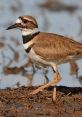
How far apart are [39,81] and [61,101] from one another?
215cm

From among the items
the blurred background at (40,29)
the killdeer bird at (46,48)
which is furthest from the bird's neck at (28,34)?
the blurred background at (40,29)

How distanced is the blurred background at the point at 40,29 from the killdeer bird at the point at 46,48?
51.1 inches

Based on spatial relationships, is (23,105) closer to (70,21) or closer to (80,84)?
(80,84)

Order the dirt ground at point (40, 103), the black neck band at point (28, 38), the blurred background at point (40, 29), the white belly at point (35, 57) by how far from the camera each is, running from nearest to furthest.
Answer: the dirt ground at point (40, 103)
the white belly at point (35, 57)
the black neck band at point (28, 38)
the blurred background at point (40, 29)

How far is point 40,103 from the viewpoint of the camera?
9578 millimetres

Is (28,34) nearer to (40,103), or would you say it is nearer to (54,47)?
(54,47)

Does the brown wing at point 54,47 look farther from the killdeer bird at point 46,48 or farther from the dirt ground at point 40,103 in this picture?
the dirt ground at point 40,103

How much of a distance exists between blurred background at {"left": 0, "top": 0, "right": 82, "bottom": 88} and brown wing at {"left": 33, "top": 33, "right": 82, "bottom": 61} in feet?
4.28

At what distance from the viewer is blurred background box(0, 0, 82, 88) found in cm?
1181

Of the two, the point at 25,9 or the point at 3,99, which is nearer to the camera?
the point at 3,99

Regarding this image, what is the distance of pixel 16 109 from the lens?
888 cm

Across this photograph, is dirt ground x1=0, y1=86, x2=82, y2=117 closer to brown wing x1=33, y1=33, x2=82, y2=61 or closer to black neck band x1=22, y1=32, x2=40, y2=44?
brown wing x1=33, y1=33, x2=82, y2=61

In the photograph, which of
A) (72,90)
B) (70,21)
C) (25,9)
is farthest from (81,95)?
(25,9)

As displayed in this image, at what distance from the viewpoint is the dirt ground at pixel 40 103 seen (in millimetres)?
8922
